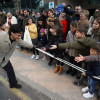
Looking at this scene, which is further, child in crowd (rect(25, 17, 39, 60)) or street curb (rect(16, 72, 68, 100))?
child in crowd (rect(25, 17, 39, 60))

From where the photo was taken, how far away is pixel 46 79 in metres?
3.33

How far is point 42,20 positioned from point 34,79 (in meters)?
2.08

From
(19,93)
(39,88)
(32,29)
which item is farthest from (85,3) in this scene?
(19,93)

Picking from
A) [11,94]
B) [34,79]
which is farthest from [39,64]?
→ [11,94]

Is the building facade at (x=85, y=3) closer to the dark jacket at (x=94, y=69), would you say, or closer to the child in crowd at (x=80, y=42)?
the child in crowd at (x=80, y=42)

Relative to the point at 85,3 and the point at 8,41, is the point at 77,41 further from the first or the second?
the point at 85,3

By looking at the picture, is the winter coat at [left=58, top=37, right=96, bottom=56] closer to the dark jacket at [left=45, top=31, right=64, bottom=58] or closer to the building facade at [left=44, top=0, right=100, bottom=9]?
the dark jacket at [left=45, top=31, right=64, bottom=58]

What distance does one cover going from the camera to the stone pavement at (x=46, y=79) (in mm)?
2771

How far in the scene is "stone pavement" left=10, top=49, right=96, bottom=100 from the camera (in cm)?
277

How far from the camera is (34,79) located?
3.36 metres

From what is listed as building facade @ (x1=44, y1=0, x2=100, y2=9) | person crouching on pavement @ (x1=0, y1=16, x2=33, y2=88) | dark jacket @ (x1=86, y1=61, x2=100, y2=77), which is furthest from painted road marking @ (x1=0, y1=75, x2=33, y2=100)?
building facade @ (x1=44, y1=0, x2=100, y2=9)

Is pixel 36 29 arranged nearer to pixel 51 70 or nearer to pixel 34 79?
pixel 51 70

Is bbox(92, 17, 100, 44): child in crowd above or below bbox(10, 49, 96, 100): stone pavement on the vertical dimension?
above

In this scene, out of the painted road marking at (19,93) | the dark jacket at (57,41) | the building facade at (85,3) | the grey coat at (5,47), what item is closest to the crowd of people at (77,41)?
the dark jacket at (57,41)
